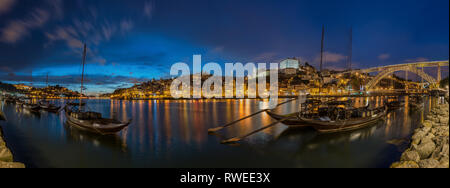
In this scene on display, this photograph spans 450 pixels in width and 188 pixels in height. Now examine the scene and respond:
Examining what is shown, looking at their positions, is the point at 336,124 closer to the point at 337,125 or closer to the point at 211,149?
the point at 337,125

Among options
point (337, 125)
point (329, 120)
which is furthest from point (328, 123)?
point (337, 125)

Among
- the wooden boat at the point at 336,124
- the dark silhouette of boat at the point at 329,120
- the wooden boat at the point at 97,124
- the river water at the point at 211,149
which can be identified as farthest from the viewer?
the dark silhouette of boat at the point at 329,120

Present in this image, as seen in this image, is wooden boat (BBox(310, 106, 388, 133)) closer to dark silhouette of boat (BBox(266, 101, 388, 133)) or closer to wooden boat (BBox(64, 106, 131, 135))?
dark silhouette of boat (BBox(266, 101, 388, 133))

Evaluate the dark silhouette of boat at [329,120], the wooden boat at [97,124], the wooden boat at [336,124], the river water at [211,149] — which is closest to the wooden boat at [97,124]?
the wooden boat at [97,124]

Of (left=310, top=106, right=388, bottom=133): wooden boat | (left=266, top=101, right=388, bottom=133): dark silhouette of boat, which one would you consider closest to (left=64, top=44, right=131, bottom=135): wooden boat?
(left=266, top=101, right=388, bottom=133): dark silhouette of boat

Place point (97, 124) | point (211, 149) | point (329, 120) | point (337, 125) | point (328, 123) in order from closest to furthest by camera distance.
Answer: point (211, 149) < point (97, 124) < point (328, 123) < point (329, 120) < point (337, 125)

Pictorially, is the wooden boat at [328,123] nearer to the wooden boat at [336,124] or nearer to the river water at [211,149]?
the wooden boat at [336,124]

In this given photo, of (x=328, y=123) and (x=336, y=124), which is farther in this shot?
(x=336, y=124)

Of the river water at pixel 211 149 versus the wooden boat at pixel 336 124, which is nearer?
the river water at pixel 211 149
